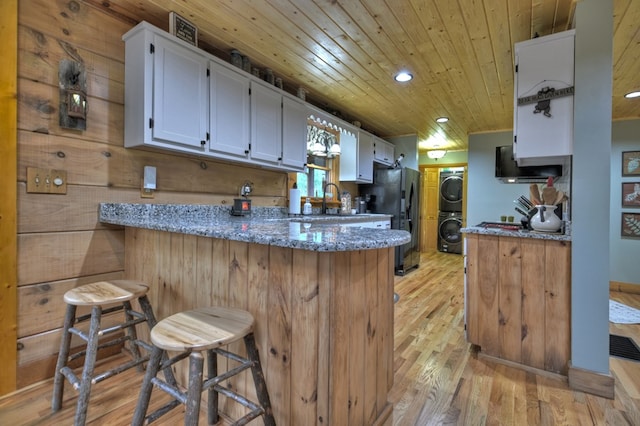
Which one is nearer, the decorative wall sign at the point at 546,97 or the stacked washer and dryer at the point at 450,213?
the decorative wall sign at the point at 546,97

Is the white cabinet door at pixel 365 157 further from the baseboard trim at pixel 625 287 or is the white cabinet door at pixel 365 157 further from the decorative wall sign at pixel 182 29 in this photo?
the baseboard trim at pixel 625 287

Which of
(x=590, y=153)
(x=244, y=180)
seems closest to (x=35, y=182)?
(x=244, y=180)

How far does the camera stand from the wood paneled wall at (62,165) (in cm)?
160

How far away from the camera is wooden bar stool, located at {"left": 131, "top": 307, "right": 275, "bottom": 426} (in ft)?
3.13

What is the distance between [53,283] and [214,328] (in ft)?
4.45

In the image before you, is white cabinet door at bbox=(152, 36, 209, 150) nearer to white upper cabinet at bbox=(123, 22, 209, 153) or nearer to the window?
white upper cabinet at bbox=(123, 22, 209, 153)

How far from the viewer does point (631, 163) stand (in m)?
3.78

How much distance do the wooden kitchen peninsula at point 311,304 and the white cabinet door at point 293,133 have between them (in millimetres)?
1569

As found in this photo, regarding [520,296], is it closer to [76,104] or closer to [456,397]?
[456,397]

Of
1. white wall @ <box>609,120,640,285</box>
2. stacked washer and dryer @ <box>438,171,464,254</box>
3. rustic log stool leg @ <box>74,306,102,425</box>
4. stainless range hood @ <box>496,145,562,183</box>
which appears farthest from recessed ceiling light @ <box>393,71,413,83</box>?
stacked washer and dryer @ <box>438,171,464,254</box>

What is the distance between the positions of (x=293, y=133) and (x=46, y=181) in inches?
75.5

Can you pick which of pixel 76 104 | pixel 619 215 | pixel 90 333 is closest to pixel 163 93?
pixel 76 104

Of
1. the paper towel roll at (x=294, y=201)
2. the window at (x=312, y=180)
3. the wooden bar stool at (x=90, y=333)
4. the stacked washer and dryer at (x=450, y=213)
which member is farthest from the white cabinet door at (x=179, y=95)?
the stacked washer and dryer at (x=450, y=213)

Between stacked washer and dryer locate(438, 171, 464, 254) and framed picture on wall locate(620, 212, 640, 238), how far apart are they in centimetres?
271
